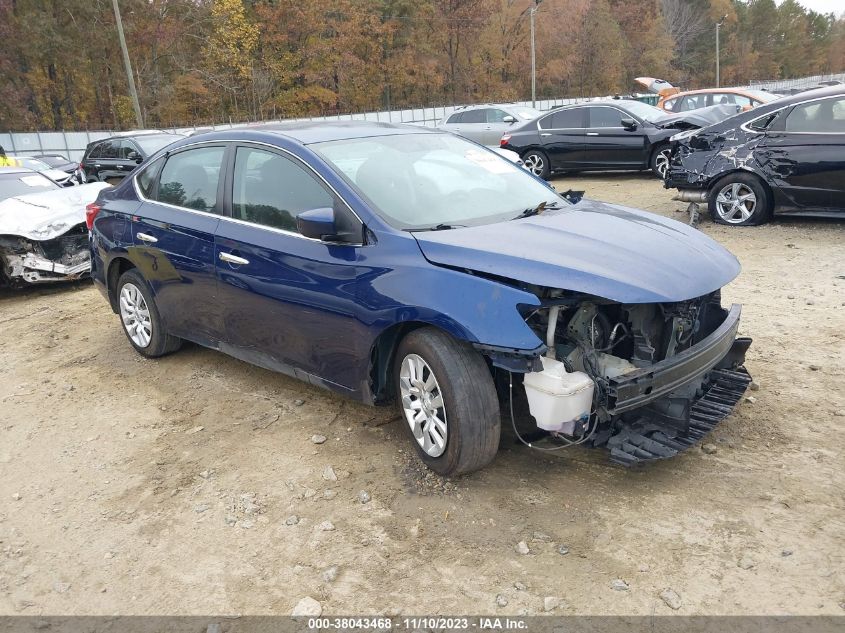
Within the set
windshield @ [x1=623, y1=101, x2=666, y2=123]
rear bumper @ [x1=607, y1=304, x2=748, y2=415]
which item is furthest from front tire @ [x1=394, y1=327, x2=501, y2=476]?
windshield @ [x1=623, y1=101, x2=666, y2=123]

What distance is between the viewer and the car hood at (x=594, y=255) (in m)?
3.06

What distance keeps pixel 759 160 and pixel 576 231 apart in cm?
585

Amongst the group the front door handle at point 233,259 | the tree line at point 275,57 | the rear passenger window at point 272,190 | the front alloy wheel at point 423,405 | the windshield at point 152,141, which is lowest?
the front alloy wheel at point 423,405

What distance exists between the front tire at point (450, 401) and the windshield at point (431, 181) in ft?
2.29

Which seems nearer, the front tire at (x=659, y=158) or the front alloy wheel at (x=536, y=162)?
the front tire at (x=659, y=158)

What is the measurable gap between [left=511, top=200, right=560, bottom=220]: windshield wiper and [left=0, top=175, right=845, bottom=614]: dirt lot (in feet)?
4.34

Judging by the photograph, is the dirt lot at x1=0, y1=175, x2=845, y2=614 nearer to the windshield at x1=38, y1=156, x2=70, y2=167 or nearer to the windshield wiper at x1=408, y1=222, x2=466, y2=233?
the windshield wiper at x1=408, y1=222, x2=466, y2=233

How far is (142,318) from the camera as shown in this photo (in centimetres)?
546

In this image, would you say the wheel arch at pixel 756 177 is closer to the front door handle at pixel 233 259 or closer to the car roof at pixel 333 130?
the car roof at pixel 333 130

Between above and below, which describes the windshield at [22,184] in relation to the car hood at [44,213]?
above

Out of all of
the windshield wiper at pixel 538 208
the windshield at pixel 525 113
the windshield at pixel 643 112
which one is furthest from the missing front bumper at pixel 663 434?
the windshield at pixel 525 113

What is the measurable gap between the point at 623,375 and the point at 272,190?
7.67ft

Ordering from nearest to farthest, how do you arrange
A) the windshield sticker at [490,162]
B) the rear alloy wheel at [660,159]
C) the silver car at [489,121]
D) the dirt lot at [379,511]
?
the dirt lot at [379,511], the windshield sticker at [490,162], the rear alloy wheel at [660,159], the silver car at [489,121]

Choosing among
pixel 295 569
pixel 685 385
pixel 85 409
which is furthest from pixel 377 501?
pixel 85 409
